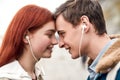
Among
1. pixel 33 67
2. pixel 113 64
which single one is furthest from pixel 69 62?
pixel 113 64

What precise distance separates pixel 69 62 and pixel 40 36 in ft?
9.66

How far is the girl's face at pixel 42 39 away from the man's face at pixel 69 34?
2.2 inches

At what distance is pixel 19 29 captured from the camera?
2.87 metres

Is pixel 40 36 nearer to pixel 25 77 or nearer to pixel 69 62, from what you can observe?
pixel 25 77

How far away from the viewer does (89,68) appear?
2.85m

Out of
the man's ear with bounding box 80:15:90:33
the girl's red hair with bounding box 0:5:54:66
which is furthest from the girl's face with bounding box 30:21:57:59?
the man's ear with bounding box 80:15:90:33

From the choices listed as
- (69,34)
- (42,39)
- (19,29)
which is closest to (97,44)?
(69,34)

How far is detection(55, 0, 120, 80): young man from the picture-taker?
8.86 ft

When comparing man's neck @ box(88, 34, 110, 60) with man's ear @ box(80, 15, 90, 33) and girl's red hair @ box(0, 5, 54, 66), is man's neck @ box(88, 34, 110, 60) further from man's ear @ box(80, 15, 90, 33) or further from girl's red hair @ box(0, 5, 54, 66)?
girl's red hair @ box(0, 5, 54, 66)

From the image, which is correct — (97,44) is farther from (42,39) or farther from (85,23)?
(42,39)

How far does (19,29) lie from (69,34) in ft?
1.05

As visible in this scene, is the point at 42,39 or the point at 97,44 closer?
the point at 97,44

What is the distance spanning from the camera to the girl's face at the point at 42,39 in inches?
115

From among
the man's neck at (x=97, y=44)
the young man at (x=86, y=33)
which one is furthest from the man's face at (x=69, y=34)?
the man's neck at (x=97, y=44)
